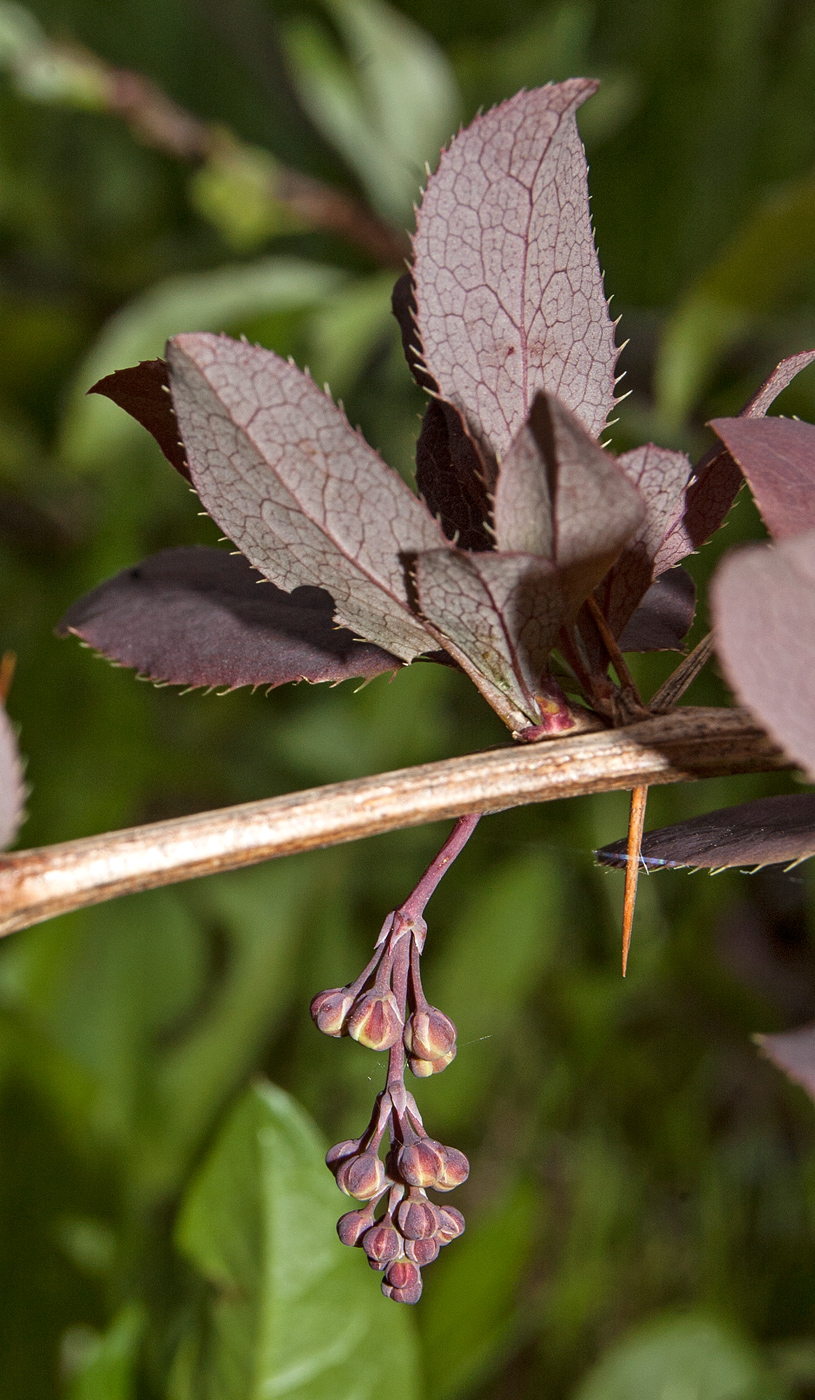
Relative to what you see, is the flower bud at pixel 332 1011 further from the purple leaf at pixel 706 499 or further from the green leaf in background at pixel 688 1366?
the green leaf in background at pixel 688 1366

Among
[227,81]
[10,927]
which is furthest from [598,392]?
[227,81]

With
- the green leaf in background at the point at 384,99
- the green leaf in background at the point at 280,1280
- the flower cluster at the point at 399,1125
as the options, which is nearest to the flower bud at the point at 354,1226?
the flower cluster at the point at 399,1125

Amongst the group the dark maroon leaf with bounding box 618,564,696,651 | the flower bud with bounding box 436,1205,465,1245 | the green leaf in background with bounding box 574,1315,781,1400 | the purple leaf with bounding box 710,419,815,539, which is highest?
the purple leaf with bounding box 710,419,815,539

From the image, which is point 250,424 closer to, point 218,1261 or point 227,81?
point 218,1261

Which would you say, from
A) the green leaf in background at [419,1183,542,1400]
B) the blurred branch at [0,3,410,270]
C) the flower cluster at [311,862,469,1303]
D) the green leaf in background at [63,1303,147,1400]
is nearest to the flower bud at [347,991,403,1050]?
the flower cluster at [311,862,469,1303]

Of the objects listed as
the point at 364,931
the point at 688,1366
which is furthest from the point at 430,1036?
the point at 364,931

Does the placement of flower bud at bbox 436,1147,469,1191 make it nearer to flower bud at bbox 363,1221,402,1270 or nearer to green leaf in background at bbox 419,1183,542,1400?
flower bud at bbox 363,1221,402,1270
